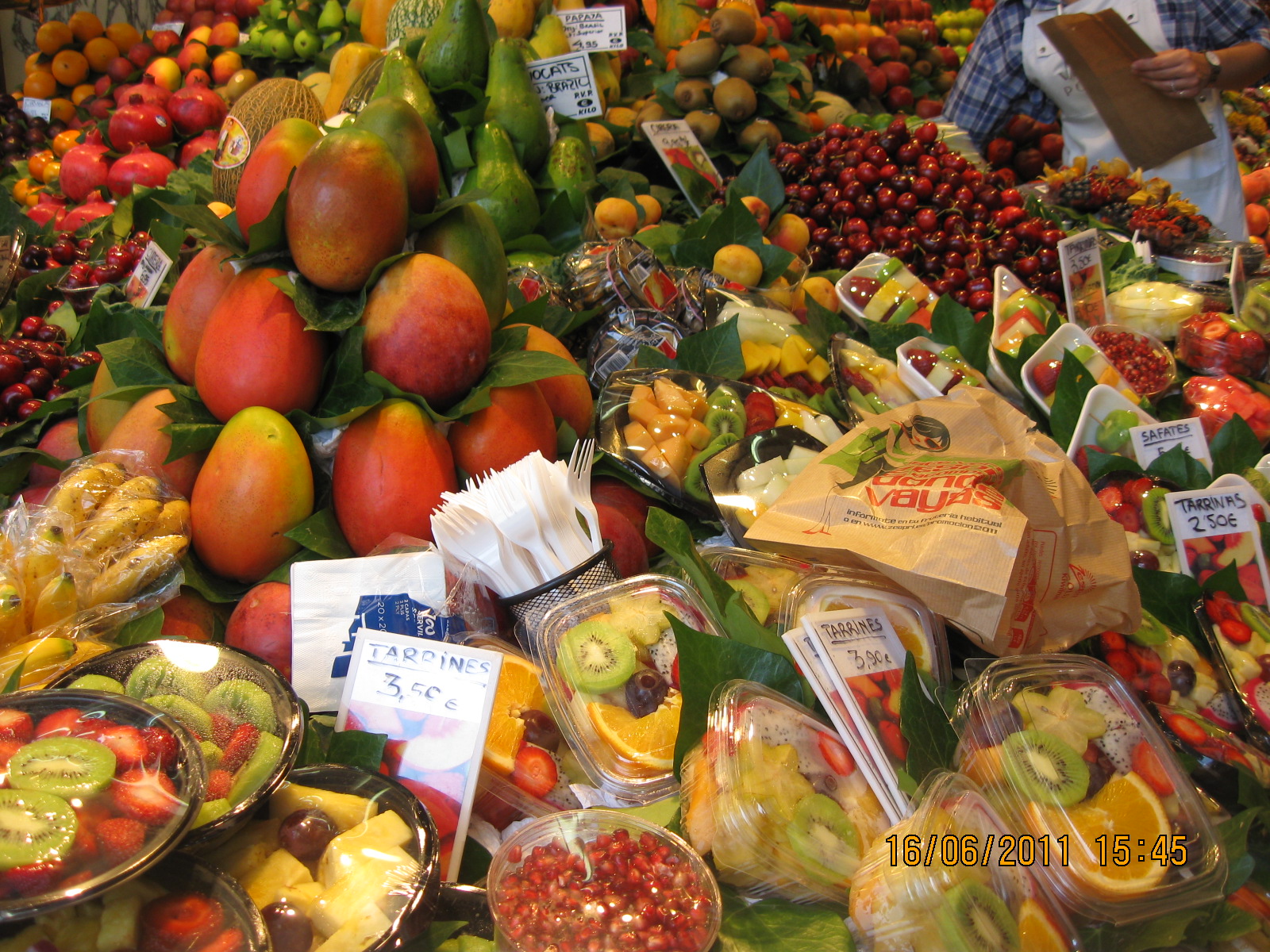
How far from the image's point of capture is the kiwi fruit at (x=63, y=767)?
0.60 m

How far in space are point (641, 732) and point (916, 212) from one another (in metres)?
2.18

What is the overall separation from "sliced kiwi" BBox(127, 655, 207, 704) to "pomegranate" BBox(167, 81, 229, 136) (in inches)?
119

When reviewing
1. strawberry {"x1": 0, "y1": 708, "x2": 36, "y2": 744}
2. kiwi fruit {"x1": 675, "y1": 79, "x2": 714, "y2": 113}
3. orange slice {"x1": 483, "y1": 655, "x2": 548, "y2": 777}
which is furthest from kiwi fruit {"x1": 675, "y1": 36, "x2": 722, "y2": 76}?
strawberry {"x1": 0, "y1": 708, "x2": 36, "y2": 744}

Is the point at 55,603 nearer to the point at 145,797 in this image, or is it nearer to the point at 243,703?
the point at 243,703

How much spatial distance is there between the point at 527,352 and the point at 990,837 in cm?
97

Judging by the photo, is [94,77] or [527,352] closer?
[527,352]

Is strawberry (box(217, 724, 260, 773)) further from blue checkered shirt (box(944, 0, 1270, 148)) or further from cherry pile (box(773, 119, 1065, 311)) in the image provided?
blue checkered shirt (box(944, 0, 1270, 148))

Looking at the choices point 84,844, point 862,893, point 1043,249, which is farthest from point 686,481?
point 1043,249

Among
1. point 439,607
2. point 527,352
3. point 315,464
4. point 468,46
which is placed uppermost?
point 468,46

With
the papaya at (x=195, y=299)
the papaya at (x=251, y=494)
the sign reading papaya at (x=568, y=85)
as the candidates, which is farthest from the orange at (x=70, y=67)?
the papaya at (x=251, y=494)

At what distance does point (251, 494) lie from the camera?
1199 millimetres

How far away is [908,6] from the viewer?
14.9 ft

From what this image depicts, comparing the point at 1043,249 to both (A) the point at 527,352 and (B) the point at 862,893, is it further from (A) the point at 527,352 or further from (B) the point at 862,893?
(B) the point at 862,893

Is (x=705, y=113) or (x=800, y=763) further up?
(x=705, y=113)
